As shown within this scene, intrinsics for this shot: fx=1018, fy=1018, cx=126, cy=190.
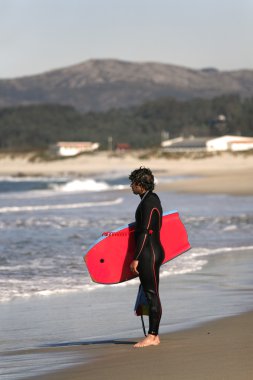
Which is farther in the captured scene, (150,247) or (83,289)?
(83,289)

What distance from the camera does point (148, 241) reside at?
7.63 metres

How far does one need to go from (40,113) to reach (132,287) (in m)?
187

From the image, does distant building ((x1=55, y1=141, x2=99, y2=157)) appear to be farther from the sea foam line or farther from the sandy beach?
the sea foam line

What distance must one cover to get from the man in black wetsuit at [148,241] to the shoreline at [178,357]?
0.95 feet

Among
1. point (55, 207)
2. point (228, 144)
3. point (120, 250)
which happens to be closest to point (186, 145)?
point (228, 144)

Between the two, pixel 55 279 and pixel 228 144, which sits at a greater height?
pixel 55 279

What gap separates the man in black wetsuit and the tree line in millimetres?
136812

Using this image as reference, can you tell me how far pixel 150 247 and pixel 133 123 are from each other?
170 m

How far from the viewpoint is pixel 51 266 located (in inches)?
555

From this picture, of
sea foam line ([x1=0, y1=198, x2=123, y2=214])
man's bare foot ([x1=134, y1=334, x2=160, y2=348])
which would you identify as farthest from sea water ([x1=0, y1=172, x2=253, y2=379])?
sea foam line ([x1=0, y1=198, x2=123, y2=214])

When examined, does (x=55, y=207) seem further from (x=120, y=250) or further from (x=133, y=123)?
(x=133, y=123)

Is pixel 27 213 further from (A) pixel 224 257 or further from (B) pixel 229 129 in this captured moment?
(B) pixel 229 129

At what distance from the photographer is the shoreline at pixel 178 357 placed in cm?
634

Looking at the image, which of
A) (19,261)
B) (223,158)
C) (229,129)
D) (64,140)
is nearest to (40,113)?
(64,140)
